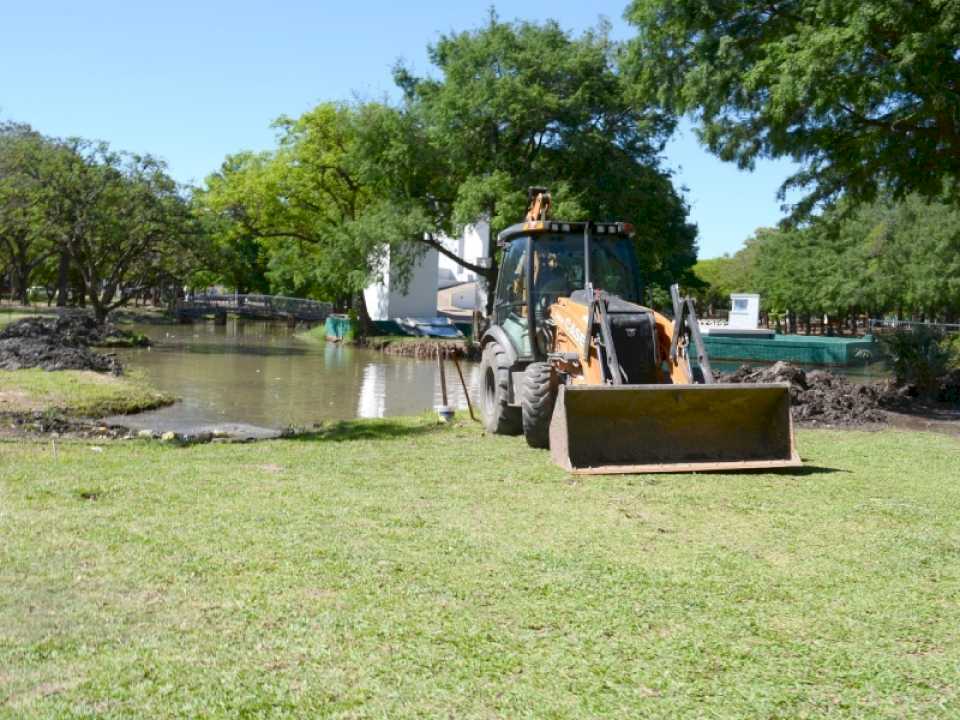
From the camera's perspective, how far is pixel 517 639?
4.66 metres

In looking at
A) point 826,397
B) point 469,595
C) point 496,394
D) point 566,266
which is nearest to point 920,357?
point 826,397

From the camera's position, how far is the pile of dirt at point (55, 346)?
22.2 metres

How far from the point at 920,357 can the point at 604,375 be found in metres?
10.7

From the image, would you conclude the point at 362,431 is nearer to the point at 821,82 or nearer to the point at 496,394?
the point at 496,394

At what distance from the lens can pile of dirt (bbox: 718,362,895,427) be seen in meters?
14.8

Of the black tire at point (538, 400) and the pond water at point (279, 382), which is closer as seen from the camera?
the black tire at point (538, 400)

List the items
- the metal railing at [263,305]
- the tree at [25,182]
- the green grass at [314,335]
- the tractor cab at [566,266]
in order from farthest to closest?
the metal railing at [263,305] < the green grass at [314,335] < the tree at [25,182] < the tractor cab at [566,266]

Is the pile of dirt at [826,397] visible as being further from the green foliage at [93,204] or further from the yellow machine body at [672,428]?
the green foliage at [93,204]

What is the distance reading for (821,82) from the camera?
568 inches

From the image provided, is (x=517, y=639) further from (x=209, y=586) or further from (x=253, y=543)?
(x=253, y=543)

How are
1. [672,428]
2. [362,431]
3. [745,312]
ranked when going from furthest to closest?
[745,312] < [362,431] < [672,428]

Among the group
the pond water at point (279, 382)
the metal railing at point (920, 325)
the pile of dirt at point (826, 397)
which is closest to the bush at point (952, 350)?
the metal railing at point (920, 325)

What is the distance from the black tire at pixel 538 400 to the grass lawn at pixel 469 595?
1.57m

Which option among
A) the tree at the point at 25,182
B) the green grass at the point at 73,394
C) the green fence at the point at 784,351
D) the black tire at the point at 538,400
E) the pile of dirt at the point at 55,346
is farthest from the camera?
the tree at the point at 25,182
